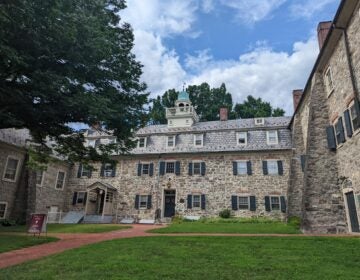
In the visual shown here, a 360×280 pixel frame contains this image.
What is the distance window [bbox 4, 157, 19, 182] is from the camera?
59.0ft

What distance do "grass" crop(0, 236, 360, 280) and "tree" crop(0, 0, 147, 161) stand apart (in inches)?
199

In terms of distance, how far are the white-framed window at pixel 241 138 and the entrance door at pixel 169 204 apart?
6.55m

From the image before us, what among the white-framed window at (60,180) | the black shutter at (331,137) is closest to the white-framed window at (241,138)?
the black shutter at (331,137)

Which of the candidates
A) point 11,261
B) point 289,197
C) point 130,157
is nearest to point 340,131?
point 289,197

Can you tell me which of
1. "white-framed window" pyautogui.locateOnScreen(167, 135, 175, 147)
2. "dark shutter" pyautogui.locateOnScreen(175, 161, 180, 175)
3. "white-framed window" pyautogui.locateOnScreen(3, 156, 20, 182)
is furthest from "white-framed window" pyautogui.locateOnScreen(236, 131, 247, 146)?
"white-framed window" pyautogui.locateOnScreen(3, 156, 20, 182)

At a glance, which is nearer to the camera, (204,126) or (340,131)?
(340,131)

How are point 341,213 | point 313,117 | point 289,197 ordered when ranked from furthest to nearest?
1. point 289,197
2. point 313,117
3. point 341,213

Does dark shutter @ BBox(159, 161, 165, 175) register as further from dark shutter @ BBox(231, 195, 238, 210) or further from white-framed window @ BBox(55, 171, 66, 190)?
white-framed window @ BBox(55, 171, 66, 190)

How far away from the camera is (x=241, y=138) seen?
70.9 feet

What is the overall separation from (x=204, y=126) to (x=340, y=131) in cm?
1363

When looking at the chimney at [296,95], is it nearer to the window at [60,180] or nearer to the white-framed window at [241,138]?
the white-framed window at [241,138]

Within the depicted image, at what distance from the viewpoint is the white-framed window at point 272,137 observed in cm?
2074

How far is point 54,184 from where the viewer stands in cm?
2139

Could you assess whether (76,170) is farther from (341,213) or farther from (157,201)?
(341,213)
